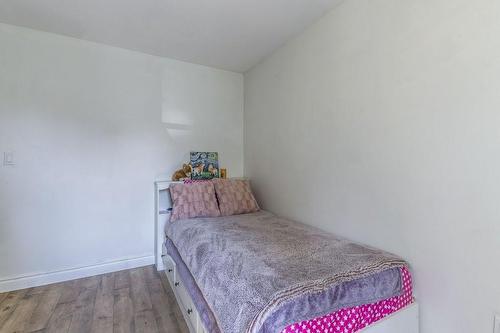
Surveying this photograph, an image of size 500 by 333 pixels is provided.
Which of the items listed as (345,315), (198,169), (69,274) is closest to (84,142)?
(198,169)

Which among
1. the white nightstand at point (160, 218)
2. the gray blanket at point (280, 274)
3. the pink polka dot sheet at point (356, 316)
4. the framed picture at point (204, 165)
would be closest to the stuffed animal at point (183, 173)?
the framed picture at point (204, 165)

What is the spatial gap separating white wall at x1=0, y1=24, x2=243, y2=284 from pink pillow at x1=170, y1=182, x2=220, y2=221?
422 mm

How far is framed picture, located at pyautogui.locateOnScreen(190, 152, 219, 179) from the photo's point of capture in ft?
9.26

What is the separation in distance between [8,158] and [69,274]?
1153 mm

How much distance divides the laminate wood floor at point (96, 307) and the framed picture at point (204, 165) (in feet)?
3.67

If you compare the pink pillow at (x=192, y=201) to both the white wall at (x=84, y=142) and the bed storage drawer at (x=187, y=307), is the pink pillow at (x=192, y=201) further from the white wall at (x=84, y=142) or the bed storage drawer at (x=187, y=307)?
the bed storage drawer at (x=187, y=307)

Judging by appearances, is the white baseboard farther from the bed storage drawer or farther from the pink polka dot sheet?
the pink polka dot sheet

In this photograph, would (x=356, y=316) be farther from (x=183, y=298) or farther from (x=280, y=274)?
(x=183, y=298)

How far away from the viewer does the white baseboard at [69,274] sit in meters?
2.10

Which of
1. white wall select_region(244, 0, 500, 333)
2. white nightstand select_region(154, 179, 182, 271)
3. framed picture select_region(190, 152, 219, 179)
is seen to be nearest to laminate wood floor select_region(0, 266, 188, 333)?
white nightstand select_region(154, 179, 182, 271)

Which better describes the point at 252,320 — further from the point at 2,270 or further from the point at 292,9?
the point at 2,270

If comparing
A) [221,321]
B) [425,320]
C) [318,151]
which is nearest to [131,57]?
[318,151]

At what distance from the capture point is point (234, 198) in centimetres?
258

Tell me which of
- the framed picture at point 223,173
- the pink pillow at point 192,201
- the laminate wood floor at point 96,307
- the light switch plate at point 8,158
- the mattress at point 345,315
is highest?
the light switch plate at point 8,158
